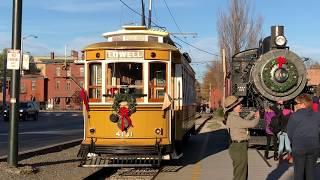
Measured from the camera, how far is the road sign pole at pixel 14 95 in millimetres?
12141

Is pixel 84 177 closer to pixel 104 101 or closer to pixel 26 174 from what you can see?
pixel 26 174

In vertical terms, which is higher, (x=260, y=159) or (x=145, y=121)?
(x=145, y=121)

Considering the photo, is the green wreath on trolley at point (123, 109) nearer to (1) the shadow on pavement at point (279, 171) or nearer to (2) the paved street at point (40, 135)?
(1) the shadow on pavement at point (279, 171)

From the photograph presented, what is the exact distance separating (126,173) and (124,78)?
232cm

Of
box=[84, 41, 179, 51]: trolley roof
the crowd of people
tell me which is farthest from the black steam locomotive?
the crowd of people

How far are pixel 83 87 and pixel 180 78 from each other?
2.48 meters

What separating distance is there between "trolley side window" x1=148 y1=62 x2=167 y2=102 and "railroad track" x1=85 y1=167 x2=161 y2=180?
1.81 m

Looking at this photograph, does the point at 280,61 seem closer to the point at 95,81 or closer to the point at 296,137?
the point at 95,81

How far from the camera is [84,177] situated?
1173 centimetres

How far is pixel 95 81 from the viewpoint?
46.1ft

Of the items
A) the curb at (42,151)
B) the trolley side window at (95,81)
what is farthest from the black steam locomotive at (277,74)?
the curb at (42,151)

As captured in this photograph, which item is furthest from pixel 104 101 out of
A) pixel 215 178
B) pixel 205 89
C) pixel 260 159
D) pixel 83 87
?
pixel 205 89

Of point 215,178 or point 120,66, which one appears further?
point 120,66

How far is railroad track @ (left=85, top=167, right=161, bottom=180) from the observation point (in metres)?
13.2
